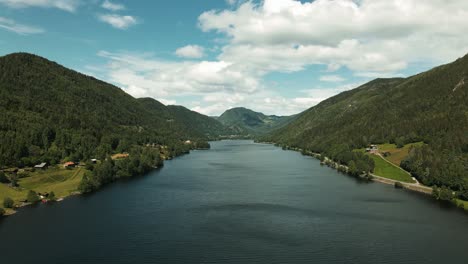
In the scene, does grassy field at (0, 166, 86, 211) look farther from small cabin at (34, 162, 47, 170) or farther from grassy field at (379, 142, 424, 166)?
grassy field at (379, 142, 424, 166)

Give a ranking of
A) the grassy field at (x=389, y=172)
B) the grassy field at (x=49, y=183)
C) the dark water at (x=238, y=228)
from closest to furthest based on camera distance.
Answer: the dark water at (x=238, y=228), the grassy field at (x=49, y=183), the grassy field at (x=389, y=172)

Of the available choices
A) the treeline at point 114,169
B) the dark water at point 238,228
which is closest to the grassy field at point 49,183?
the treeline at point 114,169

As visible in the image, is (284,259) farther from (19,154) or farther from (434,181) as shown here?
(19,154)

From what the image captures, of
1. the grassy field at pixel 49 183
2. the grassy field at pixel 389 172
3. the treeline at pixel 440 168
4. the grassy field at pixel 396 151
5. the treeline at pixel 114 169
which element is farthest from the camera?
the grassy field at pixel 396 151

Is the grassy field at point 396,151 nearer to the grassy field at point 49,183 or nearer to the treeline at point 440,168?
the treeline at point 440,168

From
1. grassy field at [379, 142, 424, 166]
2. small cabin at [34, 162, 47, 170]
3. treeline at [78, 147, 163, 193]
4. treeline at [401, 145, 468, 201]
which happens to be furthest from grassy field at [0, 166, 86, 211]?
grassy field at [379, 142, 424, 166]

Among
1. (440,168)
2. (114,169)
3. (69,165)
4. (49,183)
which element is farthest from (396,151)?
(49,183)
